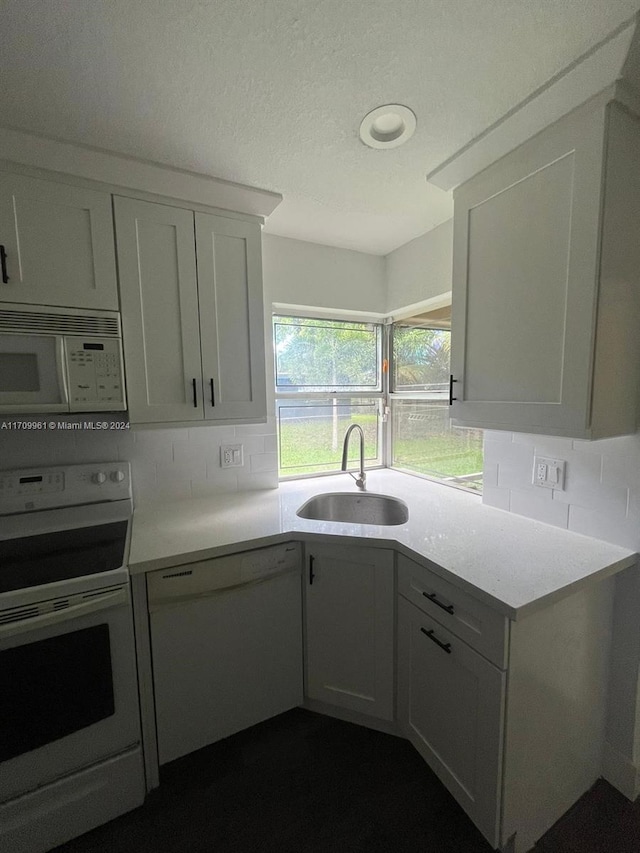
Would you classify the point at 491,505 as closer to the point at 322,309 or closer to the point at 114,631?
the point at 322,309

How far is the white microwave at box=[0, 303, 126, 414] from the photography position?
1.22 meters

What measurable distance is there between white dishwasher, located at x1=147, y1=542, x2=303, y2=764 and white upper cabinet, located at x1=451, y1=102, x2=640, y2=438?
109 cm

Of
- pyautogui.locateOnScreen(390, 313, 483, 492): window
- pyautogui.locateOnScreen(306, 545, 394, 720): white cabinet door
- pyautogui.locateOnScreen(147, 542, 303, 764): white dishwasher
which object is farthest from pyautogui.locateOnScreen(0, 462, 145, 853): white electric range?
pyautogui.locateOnScreen(390, 313, 483, 492): window

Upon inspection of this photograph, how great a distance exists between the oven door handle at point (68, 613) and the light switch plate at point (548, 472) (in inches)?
63.8

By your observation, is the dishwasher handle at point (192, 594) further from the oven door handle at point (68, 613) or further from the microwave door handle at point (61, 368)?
the microwave door handle at point (61, 368)

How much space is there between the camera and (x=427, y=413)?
2250mm

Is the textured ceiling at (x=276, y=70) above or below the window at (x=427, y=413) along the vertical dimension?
above

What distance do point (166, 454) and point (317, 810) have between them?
1.54 meters

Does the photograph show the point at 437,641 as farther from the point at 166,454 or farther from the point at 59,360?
the point at 59,360

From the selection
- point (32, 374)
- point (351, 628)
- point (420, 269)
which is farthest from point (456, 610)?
point (420, 269)

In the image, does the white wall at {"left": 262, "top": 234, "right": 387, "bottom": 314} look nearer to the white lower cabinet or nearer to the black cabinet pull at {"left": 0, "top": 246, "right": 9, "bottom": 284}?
the black cabinet pull at {"left": 0, "top": 246, "right": 9, "bottom": 284}

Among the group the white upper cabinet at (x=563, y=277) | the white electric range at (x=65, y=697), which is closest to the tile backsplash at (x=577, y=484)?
the white upper cabinet at (x=563, y=277)

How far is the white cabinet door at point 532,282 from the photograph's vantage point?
101 cm

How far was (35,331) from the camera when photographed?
1232 mm
